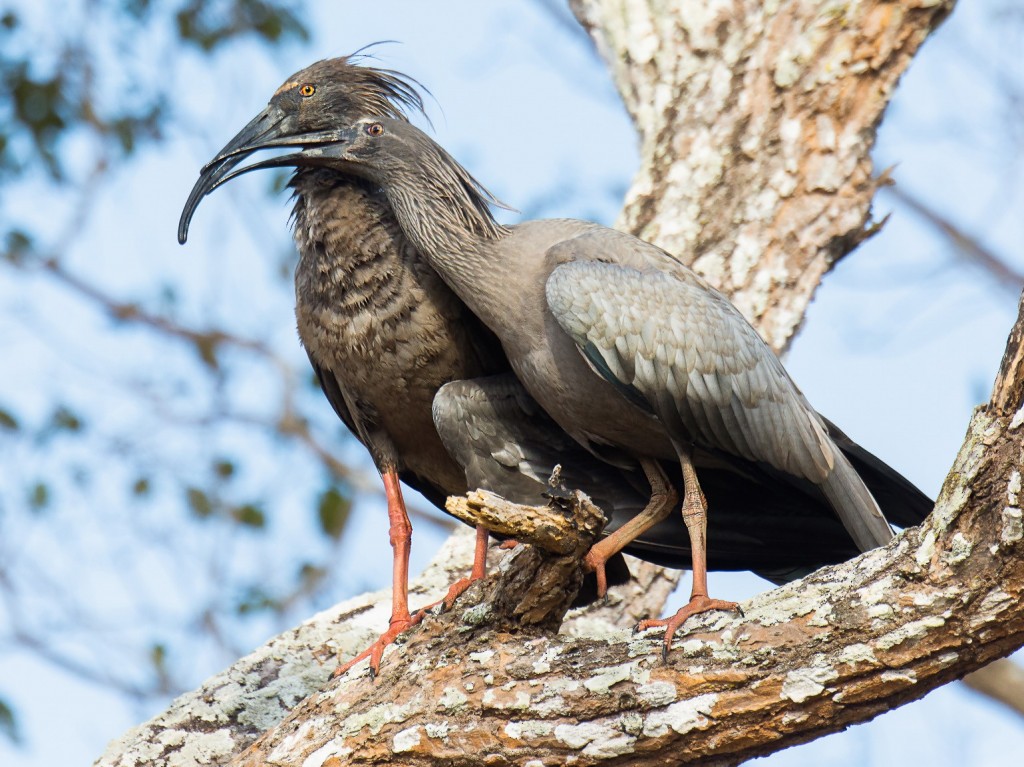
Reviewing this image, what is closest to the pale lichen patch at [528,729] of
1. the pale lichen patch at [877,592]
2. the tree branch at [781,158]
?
the pale lichen patch at [877,592]

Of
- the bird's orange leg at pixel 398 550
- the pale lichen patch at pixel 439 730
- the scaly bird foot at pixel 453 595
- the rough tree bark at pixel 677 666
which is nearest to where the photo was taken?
the rough tree bark at pixel 677 666

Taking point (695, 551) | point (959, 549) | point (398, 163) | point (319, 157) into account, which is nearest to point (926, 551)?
point (959, 549)

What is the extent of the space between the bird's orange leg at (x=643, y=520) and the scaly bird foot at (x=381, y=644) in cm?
81

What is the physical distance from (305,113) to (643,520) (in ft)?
8.03

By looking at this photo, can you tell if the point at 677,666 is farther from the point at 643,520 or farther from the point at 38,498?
the point at 38,498

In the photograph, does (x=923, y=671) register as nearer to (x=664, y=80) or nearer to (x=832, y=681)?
(x=832, y=681)

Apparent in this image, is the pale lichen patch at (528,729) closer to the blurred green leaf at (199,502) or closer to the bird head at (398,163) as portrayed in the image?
the bird head at (398,163)

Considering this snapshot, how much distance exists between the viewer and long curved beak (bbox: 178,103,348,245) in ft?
20.0

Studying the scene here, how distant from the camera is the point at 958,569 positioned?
4.11 metres

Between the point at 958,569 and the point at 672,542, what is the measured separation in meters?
2.16

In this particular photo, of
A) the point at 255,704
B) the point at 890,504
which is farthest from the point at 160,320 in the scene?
the point at 890,504

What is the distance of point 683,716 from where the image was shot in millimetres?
4348

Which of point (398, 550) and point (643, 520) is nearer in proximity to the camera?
point (643, 520)

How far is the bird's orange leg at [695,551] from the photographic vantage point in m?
4.84
